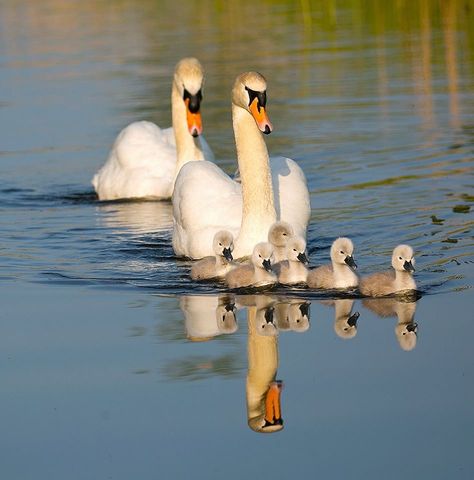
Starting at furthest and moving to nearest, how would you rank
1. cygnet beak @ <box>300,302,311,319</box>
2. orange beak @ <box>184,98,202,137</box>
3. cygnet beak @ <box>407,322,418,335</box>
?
orange beak @ <box>184,98,202,137</box>
cygnet beak @ <box>300,302,311,319</box>
cygnet beak @ <box>407,322,418,335</box>

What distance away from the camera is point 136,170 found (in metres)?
15.4

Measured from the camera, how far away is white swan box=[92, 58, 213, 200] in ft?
49.1

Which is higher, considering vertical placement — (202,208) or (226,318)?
(202,208)

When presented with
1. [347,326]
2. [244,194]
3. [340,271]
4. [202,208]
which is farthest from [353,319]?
[202,208]

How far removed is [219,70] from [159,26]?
26.6ft

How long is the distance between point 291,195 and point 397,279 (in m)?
2.13

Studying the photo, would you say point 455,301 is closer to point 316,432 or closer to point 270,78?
point 316,432

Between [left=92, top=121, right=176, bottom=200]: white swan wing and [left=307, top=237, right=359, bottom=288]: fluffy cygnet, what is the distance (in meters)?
5.46

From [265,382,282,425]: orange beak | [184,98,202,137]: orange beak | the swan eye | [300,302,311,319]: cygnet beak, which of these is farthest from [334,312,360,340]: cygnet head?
[184,98,202,137]: orange beak

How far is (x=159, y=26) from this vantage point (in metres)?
30.5

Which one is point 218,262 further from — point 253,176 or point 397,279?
point 397,279

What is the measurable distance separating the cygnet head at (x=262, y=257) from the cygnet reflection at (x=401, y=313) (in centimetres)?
83

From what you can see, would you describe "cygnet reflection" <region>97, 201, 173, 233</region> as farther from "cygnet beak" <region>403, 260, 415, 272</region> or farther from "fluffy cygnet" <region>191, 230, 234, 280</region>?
"cygnet beak" <region>403, 260, 415, 272</region>

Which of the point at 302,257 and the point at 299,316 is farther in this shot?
the point at 302,257
